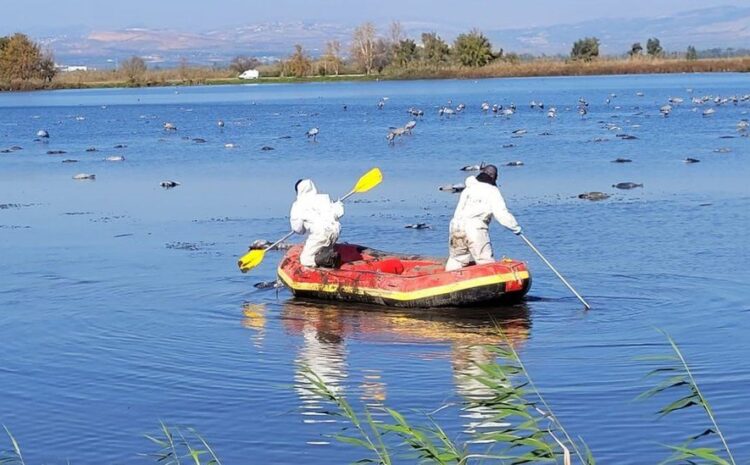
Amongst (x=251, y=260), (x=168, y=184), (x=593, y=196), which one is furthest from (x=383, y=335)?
(x=168, y=184)

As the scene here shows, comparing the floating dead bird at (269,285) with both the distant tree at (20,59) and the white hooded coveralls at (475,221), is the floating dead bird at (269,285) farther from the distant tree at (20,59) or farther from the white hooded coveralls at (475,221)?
the distant tree at (20,59)

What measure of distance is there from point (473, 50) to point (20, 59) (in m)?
33.9

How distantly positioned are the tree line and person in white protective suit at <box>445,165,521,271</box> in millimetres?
91204

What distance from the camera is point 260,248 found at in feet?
58.5

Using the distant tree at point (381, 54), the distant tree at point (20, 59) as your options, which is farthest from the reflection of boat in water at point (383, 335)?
the distant tree at point (381, 54)

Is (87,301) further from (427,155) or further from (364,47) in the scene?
(364,47)

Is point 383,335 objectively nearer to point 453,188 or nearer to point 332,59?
point 453,188

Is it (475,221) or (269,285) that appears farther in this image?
(269,285)

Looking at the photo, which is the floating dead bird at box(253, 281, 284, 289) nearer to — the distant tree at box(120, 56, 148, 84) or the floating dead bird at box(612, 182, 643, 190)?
the floating dead bird at box(612, 182, 643, 190)

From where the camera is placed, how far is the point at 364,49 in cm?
11100

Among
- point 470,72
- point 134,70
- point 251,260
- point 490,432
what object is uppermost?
point 134,70

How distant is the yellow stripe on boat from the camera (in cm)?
1402

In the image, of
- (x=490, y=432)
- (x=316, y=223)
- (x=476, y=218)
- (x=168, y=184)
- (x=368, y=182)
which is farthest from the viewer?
(x=168, y=184)

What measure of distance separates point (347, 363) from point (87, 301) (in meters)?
4.65
